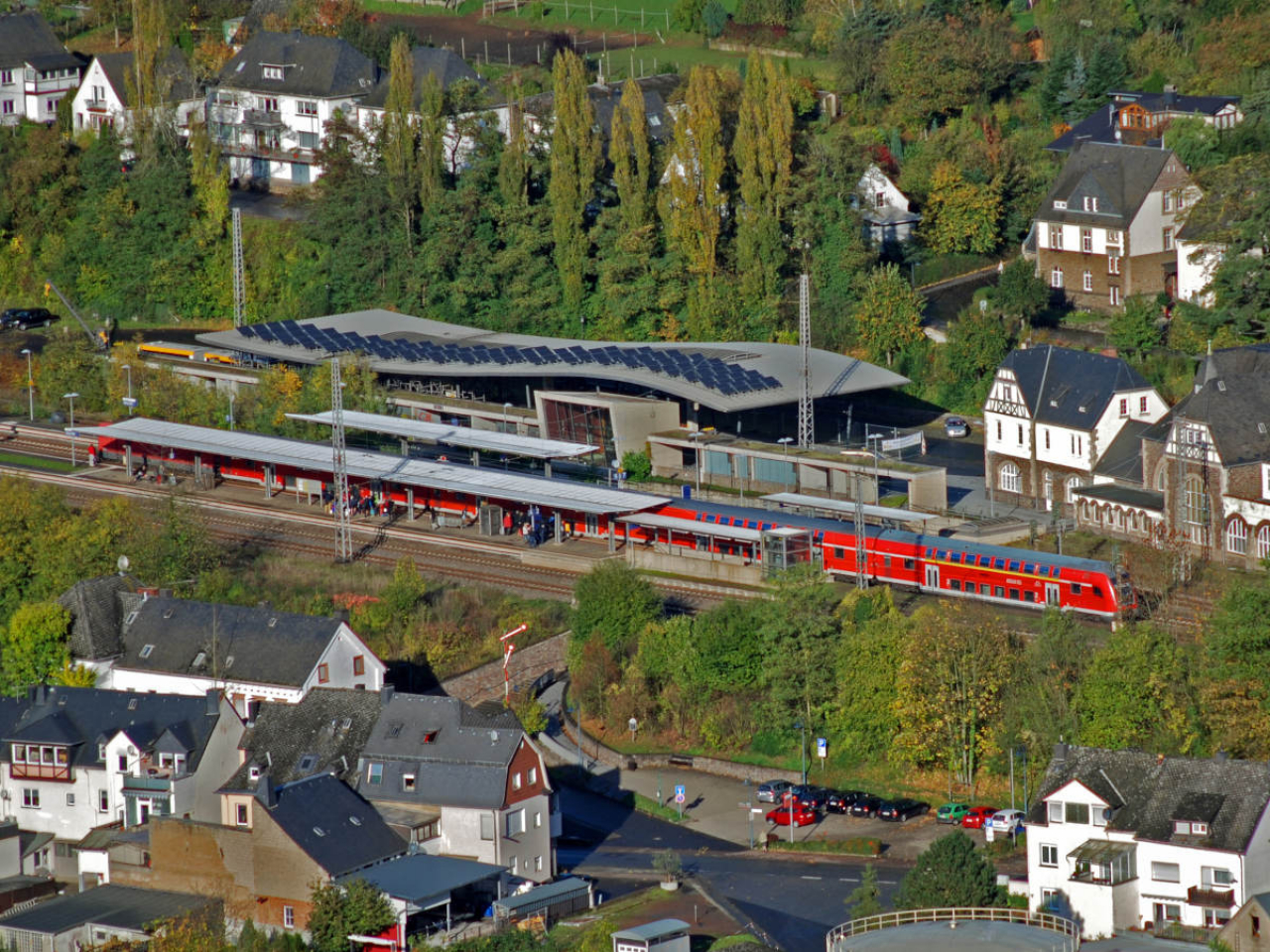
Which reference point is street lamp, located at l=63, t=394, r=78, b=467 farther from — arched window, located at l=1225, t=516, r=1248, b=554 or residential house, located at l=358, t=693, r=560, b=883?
arched window, located at l=1225, t=516, r=1248, b=554

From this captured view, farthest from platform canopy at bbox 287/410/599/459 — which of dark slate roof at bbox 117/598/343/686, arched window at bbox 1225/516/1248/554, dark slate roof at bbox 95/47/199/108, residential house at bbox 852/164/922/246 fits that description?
dark slate roof at bbox 95/47/199/108

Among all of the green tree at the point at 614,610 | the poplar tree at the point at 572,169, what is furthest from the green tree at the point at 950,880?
the poplar tree at the point at 572,169

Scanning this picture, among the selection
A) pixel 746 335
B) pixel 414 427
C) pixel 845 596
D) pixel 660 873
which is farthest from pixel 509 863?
pixel 746 335

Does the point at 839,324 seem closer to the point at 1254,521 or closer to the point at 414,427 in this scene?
the point at 414,427

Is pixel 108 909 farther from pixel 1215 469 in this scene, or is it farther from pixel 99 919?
pixel 1215 469

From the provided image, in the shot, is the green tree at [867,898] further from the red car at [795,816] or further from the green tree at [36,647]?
the green tree at [36,647]
